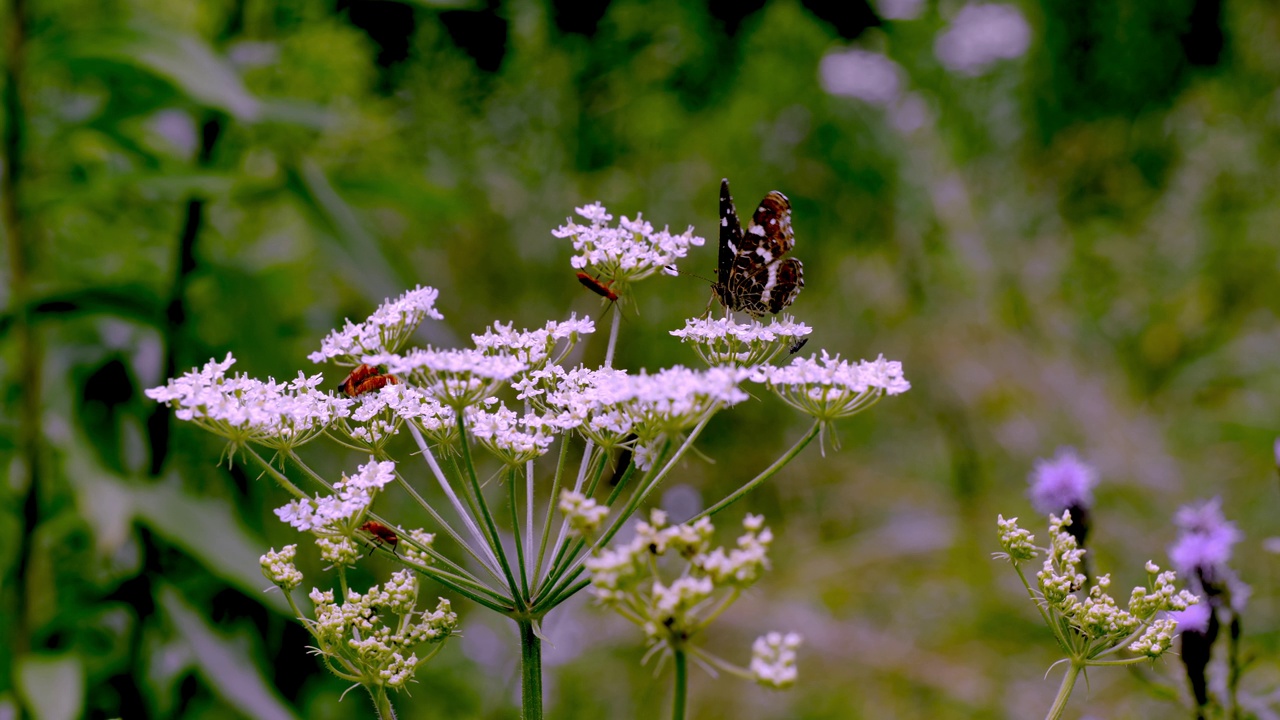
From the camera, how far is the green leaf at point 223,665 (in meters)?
2.04

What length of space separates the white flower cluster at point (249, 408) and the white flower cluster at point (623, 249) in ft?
1.53

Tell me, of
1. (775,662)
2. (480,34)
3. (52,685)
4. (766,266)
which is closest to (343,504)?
(775,662)

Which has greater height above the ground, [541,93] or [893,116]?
[893,116]

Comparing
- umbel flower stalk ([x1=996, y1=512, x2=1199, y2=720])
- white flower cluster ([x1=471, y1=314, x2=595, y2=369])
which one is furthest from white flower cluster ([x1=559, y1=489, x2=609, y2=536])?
umbel flower stalk ([x1=996, y1=512, x2=1199, y2=720])

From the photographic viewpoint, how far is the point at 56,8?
244cm

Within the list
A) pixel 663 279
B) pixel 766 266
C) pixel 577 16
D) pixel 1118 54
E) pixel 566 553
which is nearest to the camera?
pixel 566 553

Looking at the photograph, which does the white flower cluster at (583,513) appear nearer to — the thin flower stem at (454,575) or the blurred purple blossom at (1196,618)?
the thin flower stem at (454,575)

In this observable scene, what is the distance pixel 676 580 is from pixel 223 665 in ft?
5.73

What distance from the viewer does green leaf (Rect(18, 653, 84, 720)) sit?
170cm

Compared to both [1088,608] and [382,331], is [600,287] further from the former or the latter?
[1088,608]

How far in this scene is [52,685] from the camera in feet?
5.79

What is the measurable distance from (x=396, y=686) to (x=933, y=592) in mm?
3563

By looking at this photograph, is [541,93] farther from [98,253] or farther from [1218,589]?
[1218,589]

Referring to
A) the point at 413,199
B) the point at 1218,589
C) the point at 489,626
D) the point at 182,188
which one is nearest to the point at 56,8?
the point at 182,188
